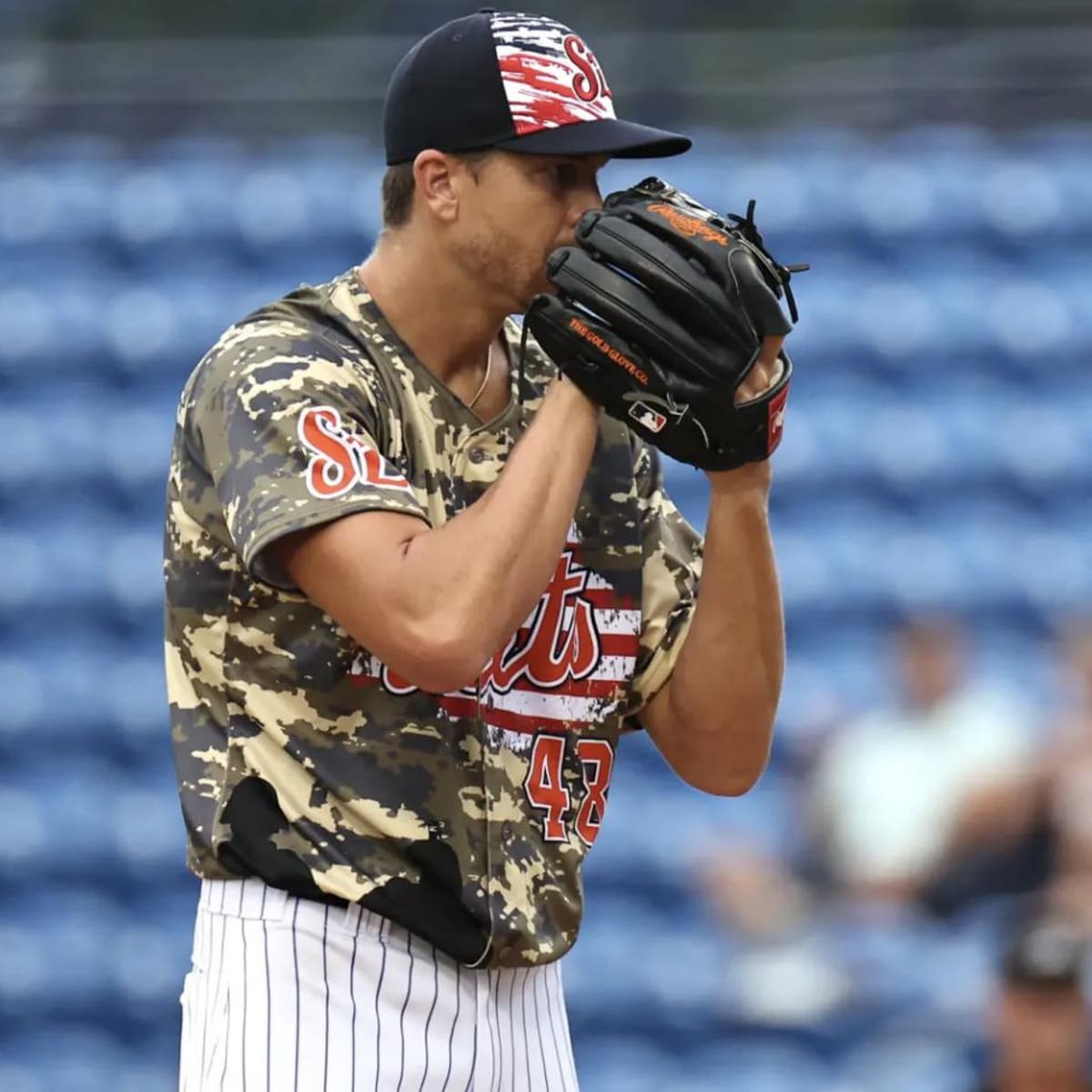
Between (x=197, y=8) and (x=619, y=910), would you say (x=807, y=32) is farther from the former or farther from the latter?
(x=619, y=910)

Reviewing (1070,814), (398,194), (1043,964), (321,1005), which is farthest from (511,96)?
(1070,814)

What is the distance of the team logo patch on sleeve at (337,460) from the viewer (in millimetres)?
2178

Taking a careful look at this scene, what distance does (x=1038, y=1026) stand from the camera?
4125mm

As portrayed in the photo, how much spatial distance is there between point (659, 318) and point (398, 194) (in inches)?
17.0

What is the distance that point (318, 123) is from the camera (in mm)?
6316

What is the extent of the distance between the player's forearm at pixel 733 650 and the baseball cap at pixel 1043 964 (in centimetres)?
171

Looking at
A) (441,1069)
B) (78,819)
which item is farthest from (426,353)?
(78,819)

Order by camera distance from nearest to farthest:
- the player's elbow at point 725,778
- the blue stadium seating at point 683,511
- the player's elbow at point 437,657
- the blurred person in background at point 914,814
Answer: the player's elbow at point 437,657 → the player's elbow at point 725,778 → the blurred person in background at point 914,814 → the blue stadium seating at point 683,511

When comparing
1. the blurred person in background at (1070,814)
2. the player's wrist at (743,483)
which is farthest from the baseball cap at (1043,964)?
the player's wrist at (743,483)

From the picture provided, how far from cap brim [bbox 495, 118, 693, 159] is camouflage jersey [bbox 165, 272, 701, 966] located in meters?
0.28

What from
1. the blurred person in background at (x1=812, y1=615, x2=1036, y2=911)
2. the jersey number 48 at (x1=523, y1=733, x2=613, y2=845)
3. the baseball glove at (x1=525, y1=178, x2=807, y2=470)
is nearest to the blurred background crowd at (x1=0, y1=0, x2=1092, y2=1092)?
the blurred person in background at (x1=812, y1=615, x2=1036, y2=911)

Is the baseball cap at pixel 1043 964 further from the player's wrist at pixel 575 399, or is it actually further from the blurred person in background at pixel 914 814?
the player's wrist at pixel 575 399

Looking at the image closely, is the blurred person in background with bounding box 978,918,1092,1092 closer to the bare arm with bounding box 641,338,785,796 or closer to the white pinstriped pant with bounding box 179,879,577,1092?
the bare arm with bounding box 641,338,785,796

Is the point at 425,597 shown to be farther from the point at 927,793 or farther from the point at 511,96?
the point at 927,793
